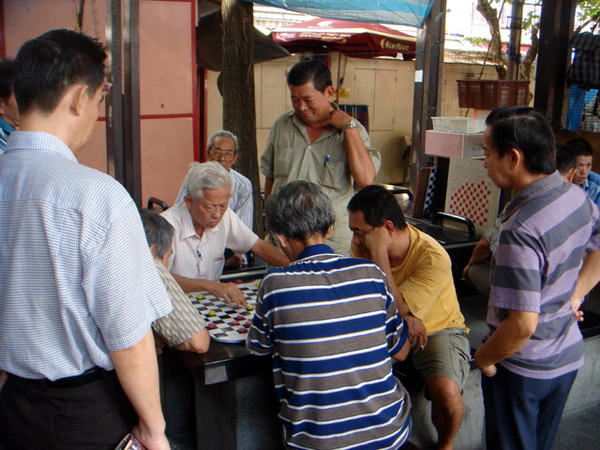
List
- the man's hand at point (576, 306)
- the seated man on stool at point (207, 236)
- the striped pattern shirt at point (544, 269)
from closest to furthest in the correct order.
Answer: the striped pattern shirt at point (544, 269) < the man's hand at point (576, 306) < the seated man on stool at point (207, 236)

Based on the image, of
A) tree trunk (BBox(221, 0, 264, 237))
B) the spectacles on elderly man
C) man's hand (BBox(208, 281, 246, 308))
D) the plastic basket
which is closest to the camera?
man's hand (BBox(208, 281, 246, 308))

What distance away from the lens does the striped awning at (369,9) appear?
4.62 meters

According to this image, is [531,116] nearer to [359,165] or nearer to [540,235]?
[540,235]

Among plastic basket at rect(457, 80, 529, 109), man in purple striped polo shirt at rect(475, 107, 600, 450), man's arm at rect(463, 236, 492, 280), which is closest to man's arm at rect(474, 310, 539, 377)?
man in purple striped polo shirt at rect(475, 107, 600, 450)

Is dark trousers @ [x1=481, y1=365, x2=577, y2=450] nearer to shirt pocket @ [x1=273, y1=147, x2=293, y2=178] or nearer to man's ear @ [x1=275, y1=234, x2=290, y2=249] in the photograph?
man's ear @ [x1=275, y1=234, x2=290, y2=249]

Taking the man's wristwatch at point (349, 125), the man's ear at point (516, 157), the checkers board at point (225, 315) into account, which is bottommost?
the checkers board at point (225, 315)

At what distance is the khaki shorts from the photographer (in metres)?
2.77

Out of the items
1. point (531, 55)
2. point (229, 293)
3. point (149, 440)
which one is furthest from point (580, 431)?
point (531, 55)

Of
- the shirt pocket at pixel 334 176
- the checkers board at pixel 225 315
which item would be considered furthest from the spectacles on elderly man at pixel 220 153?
the checkers board at pixel 225 315

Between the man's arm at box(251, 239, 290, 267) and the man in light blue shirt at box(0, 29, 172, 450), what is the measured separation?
1857mm

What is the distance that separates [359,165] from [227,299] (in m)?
1.17

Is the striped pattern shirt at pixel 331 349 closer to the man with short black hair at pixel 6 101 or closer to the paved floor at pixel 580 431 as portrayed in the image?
the paved floor at pixel 580 431

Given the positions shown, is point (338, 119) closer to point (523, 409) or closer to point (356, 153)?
point (356, 153)

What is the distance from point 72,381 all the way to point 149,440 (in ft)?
0.94
